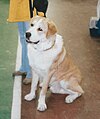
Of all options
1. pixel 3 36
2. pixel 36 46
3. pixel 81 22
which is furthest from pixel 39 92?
pixel 81 22

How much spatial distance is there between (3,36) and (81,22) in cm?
135

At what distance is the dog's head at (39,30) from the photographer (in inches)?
95.3

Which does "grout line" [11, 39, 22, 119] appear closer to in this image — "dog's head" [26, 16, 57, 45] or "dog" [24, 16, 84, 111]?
"dog" [24, 16, 84, 111]

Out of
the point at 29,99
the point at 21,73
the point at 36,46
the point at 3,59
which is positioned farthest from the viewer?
the point at 3,59

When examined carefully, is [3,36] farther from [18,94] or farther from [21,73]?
[18,94]

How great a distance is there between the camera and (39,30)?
243 cm

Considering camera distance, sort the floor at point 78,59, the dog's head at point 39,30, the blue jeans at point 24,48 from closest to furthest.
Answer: the dog's head at point 39,30
the floor at point 78,59
the blue jeans at point 24,48

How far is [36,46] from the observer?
2572mm

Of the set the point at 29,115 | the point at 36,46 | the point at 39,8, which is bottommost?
the point at 29,115

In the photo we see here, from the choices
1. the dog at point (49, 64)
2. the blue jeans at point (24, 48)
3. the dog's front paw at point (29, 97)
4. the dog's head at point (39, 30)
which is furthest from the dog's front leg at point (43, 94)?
the blue jeans at point (24, 48)

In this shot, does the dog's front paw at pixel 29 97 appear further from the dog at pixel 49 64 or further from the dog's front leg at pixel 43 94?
the dog's front leg at pixel 43 94

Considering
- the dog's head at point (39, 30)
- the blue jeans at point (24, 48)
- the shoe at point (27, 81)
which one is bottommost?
the shoe at point (27, 81)

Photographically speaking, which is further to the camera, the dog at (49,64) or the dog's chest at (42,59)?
the dog's chest at (42,59)

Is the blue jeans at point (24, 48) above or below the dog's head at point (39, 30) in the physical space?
below
